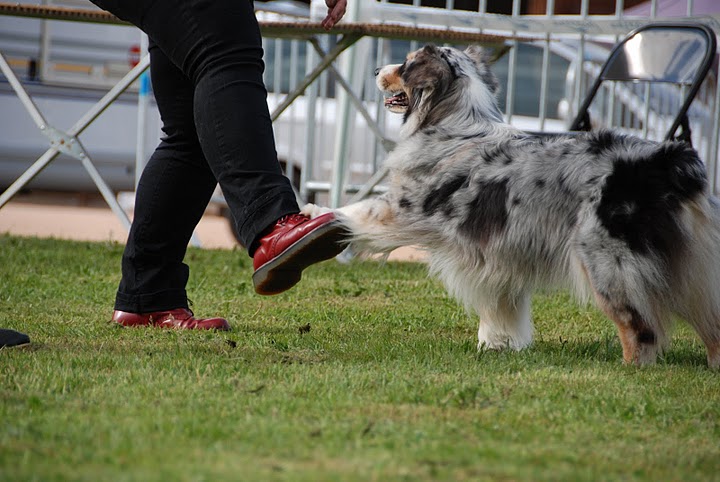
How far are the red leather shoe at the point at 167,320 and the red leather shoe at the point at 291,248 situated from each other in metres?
0.55

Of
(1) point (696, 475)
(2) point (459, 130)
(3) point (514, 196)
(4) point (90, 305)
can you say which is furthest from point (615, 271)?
(4) point (90, 305)

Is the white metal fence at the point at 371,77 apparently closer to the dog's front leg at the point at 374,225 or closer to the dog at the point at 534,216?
the dog at the point at 534,216

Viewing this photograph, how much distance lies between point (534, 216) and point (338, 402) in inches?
50.7

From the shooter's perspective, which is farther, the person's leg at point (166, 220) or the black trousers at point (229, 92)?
the person's leg at point (166, 220)

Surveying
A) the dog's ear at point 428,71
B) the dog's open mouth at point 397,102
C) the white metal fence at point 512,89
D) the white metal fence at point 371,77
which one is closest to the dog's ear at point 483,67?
the dog's ear at point 428,71

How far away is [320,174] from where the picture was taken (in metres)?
9.71

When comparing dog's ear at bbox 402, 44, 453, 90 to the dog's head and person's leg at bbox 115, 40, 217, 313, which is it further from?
person's leg at bbox 115, 40, 217, 313

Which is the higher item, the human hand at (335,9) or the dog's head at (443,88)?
the human hand at (335,9)

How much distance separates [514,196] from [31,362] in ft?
5.92

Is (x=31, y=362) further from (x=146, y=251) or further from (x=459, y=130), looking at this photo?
(x=459, y=130)

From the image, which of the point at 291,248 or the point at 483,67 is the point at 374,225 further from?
the point at 483,67

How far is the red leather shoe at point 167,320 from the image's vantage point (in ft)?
13.7

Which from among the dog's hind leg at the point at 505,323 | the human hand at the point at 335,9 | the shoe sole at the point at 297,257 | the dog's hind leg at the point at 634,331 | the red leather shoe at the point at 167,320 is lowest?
the red leather shoe at the point at 167,320

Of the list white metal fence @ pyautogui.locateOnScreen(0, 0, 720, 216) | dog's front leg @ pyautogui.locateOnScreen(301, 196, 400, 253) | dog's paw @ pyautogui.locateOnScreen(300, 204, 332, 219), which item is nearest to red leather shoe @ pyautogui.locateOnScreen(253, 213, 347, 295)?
dog's paw @ pyautogui.locateOnScreen(300, 204, 332, 219)
